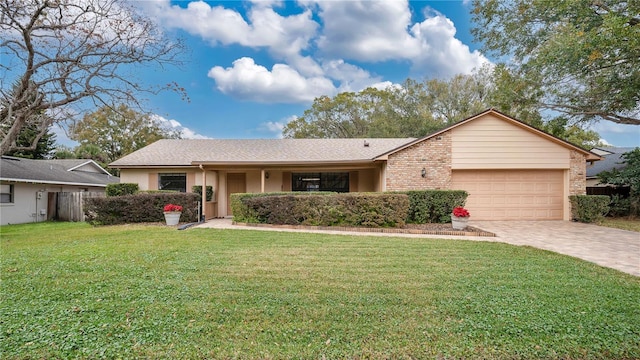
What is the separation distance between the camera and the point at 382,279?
444cm

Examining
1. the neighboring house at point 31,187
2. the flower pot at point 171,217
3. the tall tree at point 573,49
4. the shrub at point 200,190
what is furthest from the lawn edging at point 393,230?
the neighboring house at point 31,187

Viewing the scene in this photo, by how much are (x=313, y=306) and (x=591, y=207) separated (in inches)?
502

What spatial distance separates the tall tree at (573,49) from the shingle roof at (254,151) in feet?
22.5

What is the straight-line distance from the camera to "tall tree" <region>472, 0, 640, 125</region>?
10.2m

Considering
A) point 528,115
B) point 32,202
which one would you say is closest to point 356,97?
point 528,115

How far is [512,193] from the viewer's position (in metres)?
12.3

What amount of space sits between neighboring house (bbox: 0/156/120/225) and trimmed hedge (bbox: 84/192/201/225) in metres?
5.38

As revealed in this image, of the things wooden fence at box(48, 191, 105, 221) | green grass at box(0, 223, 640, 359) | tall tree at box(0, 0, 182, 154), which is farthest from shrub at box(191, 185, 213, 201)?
green grass at box(0, 223, 640, 359)

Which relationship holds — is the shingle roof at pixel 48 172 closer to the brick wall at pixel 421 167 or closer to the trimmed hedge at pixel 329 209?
the trimmed hedge at pixel 329 209

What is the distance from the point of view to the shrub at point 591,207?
11.2 m

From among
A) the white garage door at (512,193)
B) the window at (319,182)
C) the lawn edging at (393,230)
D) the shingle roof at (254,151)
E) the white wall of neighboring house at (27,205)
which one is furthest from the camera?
the window at (319,182)

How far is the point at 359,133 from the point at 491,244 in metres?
23.3


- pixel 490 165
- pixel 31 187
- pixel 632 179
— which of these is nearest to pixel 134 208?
pixel 31 187

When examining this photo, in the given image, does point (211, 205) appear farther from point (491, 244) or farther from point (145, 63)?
point (491, 244)
